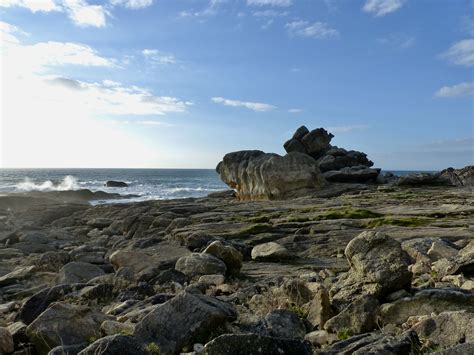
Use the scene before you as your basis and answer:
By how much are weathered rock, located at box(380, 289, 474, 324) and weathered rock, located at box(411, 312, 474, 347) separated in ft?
2.69

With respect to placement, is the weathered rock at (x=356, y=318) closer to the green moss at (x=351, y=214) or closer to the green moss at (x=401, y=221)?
the green moss at (x=401, y=221)

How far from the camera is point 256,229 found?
19844mm

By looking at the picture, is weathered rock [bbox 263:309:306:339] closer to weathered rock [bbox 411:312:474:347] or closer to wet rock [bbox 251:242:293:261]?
weathered rock [bbox 411:312:474:347]

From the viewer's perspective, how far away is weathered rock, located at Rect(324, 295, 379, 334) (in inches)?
249

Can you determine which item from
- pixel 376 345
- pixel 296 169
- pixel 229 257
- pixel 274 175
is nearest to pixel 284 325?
pixel 376 345

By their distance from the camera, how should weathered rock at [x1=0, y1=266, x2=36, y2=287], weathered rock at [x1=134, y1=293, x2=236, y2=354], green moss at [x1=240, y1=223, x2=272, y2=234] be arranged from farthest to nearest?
green moss at [x1=240, y1=223, x2=272, y2=234] → weathered rock at [x1=0, y1=266, x2=36, y2=287] → weathered rock at [x1=134, y1=293, x2=236, y2=354]

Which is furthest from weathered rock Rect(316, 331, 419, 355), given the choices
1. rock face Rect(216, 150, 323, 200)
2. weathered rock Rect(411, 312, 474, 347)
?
rock face Rect(216, 150, 323, 200)

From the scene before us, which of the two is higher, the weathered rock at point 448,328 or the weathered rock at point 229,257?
the weathered rock at point 448,328

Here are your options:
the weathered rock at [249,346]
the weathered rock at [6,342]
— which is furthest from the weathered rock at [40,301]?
the weathered rock at [249,346]

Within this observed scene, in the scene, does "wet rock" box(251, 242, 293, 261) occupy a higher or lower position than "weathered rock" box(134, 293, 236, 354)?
lower

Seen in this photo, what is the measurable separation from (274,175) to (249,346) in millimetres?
38254

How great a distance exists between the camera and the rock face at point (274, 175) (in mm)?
40938

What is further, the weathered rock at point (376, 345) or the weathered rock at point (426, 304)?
the weathered rock at point (426, 304)

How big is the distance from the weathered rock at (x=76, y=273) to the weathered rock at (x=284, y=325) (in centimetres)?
756
